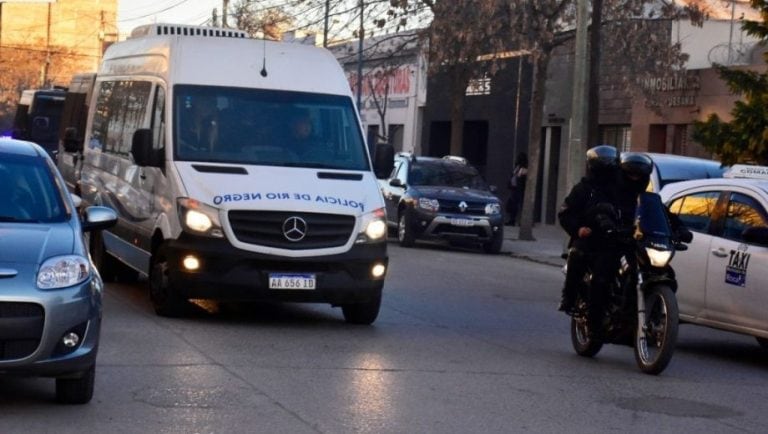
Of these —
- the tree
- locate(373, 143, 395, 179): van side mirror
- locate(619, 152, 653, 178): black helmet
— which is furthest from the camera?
the tree

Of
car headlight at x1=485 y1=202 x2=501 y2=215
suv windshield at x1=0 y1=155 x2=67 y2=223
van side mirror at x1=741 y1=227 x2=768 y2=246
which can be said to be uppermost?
suv windshield at x1=0 y1=155 x2=67 y2=223

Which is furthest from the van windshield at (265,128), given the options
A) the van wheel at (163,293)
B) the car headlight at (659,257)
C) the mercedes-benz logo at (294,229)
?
the car headlight at (659,257)

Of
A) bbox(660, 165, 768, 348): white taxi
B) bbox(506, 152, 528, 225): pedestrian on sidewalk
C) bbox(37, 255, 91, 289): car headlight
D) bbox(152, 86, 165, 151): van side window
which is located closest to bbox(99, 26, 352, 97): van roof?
bbox(152, 86, 165, 151): van side window

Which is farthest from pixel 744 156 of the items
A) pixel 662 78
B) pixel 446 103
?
pixel 446 103

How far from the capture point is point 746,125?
2191cm

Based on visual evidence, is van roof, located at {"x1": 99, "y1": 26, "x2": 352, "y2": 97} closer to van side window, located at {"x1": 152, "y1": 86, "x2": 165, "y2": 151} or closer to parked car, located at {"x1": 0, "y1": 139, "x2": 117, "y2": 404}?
van side window, located at {"x1": 152, "y1": 86, "x2": 165, "y2": 151}

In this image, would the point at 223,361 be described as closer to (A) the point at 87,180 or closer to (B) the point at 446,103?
(A) the point at 87,180

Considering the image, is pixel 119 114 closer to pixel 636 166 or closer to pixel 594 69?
pixel 636 166

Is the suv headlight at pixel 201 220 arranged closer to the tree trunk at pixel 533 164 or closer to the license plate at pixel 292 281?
the license plate at pixel 292 281

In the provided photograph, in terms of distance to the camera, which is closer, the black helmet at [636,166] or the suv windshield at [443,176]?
the black helmet at [636,166]

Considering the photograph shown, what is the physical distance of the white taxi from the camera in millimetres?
12555

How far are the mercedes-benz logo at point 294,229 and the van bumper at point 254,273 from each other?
194mm

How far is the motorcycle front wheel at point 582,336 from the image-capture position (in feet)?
39.9

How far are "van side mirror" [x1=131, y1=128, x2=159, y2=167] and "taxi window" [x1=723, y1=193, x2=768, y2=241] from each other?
5.28 metres
